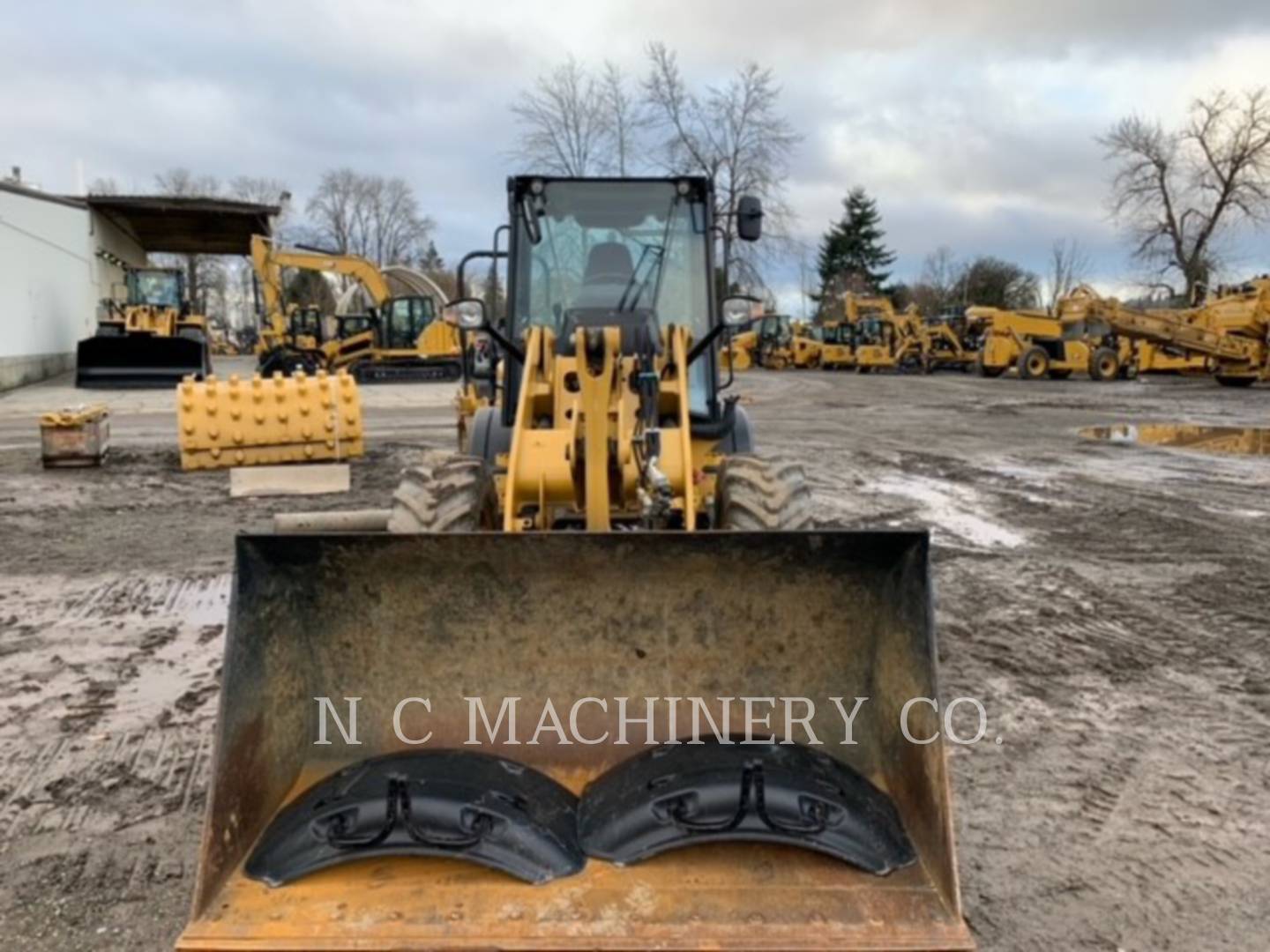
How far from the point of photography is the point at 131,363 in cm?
2478

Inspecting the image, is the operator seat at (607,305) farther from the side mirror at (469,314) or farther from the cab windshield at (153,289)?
the cab windshield at (153,289)

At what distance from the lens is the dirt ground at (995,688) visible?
305 centimetres

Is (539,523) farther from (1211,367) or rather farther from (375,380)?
(1211,367)

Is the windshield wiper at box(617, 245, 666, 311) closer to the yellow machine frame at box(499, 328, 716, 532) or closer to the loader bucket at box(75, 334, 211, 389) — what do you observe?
the yellow machine frame at box(499, 328, 716, 532)

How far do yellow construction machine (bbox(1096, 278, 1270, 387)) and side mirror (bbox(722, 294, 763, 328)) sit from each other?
27695 millimetres

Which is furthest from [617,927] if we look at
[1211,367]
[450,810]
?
[1211,367]

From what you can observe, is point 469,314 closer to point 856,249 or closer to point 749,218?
point 749,218

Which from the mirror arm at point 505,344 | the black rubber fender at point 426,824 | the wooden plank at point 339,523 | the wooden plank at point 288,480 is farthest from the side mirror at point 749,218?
the wooden plank at point 288,480

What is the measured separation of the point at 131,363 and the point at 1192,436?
919 inches

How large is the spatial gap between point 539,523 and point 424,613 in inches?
51.3

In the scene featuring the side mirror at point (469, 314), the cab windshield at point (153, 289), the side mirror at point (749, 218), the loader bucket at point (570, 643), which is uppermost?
the cab windshield at point (153, 289)

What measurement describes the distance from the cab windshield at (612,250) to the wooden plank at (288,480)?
553cm

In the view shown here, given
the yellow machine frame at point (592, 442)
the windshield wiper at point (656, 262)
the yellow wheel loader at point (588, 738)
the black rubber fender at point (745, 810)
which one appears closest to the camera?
the yellow wheel loader at point (588, 738)

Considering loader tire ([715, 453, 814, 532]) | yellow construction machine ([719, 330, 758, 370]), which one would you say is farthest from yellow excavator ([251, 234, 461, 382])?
loader tire ([715, 453, 814, 532])
